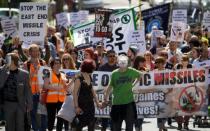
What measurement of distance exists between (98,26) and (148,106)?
3488mm

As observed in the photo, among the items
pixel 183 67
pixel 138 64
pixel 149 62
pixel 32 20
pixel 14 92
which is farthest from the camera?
pixel 32 20

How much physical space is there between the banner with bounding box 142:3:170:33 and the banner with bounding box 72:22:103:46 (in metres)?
3.15

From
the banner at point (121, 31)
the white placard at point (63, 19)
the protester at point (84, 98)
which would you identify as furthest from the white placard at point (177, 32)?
the protester at point (84, 98)

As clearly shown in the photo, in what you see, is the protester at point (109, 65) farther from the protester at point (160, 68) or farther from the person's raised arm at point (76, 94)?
the person's raised arm at point (76, 94)

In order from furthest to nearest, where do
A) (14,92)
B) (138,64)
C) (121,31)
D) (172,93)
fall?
(121,31) → (172,93) → (138,64) → (14,92)

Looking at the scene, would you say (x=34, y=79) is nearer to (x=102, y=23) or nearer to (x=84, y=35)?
(x=102, y=23)

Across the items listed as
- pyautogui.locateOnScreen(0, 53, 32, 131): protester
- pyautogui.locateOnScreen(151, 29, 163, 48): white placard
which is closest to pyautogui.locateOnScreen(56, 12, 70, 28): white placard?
pyautogui.locateOnScreen(151, 29, 163, 48): white placard

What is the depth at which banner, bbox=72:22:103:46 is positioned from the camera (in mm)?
22734

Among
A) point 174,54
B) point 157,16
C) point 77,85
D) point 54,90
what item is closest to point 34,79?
point 54,90

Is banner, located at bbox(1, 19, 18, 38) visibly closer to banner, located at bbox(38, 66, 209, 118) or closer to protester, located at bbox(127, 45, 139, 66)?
protester, located at bbox(127, 45, 139, 66)

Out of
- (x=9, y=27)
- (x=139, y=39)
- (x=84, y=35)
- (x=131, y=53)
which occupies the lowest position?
(x=131, y=53)

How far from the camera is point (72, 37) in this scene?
23.3 meters

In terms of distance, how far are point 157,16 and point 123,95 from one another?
10.4 meters

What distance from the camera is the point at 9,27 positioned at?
23188 mm
